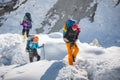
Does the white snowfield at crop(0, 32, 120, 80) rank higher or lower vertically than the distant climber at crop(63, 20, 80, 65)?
lower

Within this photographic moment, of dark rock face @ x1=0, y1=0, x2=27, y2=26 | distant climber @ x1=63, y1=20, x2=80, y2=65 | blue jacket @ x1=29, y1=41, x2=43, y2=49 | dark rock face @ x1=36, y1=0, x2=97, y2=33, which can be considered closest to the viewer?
distant climber @ x1=63, y1=20, x2=80, y2=65

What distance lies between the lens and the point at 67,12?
98.1ft

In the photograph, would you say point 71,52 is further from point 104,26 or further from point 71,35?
point 104,26

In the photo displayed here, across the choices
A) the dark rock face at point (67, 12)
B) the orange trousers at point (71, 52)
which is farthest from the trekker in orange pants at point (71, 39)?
the dark rock face at point (67, 12)

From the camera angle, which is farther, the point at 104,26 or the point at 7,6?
the point at 7,6

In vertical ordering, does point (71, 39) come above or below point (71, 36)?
below

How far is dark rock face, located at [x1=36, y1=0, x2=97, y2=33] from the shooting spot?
95.0ft

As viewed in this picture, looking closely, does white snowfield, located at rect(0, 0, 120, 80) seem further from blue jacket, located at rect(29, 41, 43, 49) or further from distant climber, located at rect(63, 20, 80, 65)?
blue jacket, located at rect(29, 41, 43, 49)

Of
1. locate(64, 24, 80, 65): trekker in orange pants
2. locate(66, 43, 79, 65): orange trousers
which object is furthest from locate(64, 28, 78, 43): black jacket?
locate(66, 43, 79, 65): orange trousers

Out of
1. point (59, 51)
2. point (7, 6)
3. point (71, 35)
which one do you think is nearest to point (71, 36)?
point (71, 35)

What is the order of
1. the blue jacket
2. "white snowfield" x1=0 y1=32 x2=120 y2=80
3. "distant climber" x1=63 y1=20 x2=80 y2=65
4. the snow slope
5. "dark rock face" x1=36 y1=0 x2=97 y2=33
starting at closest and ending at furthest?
"white snowfield" x1=0 y1=32 x2=120 y2=80 < "distant climber" x1=63 y1=20 x2=80 y2=65 < the blue jacket < the snow slope < "dark rock face" x1=36 y1=0 x2=97 y2=33

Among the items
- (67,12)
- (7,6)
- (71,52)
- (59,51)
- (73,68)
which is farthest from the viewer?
(7,6)

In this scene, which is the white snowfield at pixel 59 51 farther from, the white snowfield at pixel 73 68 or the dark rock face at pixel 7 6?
the dark rock face at pixel 7 6

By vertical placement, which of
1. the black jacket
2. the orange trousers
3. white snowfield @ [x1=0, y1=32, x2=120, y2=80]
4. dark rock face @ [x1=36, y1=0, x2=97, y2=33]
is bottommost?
white snowfield @ [x1=0, y1=32, x2=120, y2=80]
